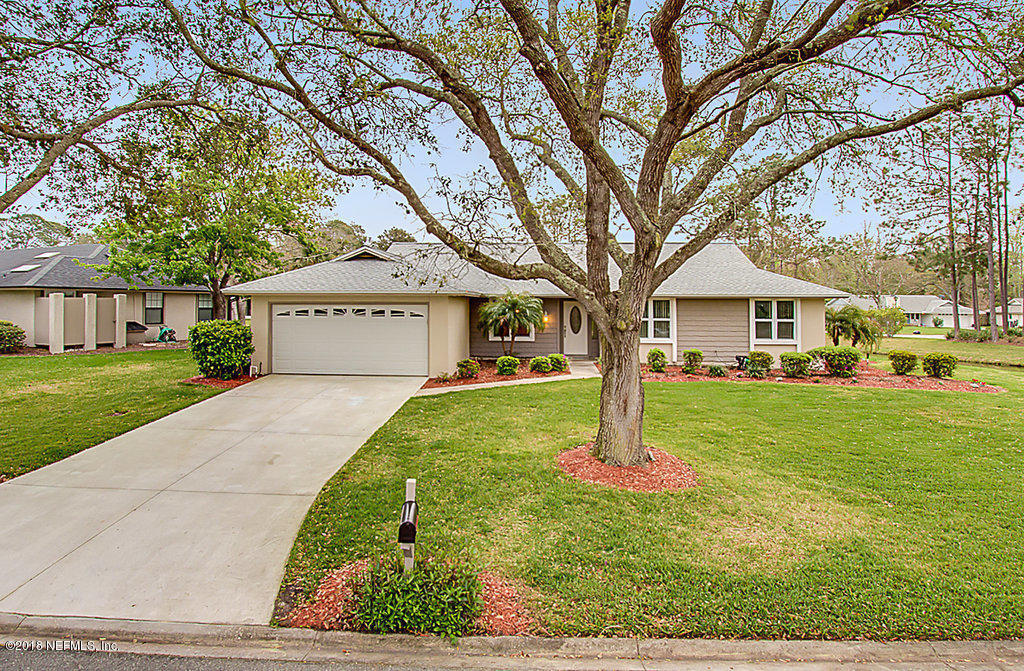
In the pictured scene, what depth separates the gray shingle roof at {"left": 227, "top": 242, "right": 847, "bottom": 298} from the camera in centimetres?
1223

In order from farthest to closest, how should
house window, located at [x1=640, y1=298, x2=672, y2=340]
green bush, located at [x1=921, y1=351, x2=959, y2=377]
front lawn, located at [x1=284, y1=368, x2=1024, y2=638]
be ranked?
house window, located at [x1=640, y1=298, x2=672, y2=340] → green bush, located at [x1=921, y1=351, x2=959, y2=377] → front lawn, located at [x1=284, y1=368, x2=1024, y2=638]

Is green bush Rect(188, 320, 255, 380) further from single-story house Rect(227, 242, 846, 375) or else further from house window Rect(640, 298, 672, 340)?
house window Rect(640, 298, 672, 340)

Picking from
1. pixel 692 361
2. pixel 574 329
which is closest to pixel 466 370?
pixel 574 329

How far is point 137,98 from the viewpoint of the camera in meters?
6.86

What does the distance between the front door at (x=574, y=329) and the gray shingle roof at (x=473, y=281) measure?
118cm

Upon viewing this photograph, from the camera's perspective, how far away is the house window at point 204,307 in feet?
74.3

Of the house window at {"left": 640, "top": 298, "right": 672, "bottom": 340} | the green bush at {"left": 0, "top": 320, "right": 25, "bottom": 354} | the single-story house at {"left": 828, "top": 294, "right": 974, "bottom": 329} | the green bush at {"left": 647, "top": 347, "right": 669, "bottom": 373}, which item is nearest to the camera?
the green bush at {"left": 647, "top": 347, "right": 669, "bottom": 373}

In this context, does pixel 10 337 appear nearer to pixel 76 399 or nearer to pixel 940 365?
pixel 76 399

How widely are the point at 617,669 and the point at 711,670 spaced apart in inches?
21.9

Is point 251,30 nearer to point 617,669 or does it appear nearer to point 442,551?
point 442,551

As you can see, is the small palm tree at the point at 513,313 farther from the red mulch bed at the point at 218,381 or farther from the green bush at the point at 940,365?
the green bush at the point at 940,365

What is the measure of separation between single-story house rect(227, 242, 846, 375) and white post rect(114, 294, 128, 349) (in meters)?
10.4

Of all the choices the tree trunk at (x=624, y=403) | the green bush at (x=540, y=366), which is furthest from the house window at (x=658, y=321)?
the tree trunk at (x=624, y=403)

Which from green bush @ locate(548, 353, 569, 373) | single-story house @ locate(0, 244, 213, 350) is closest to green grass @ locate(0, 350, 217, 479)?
single-story house @ locate(0, 244, 213, 350)
